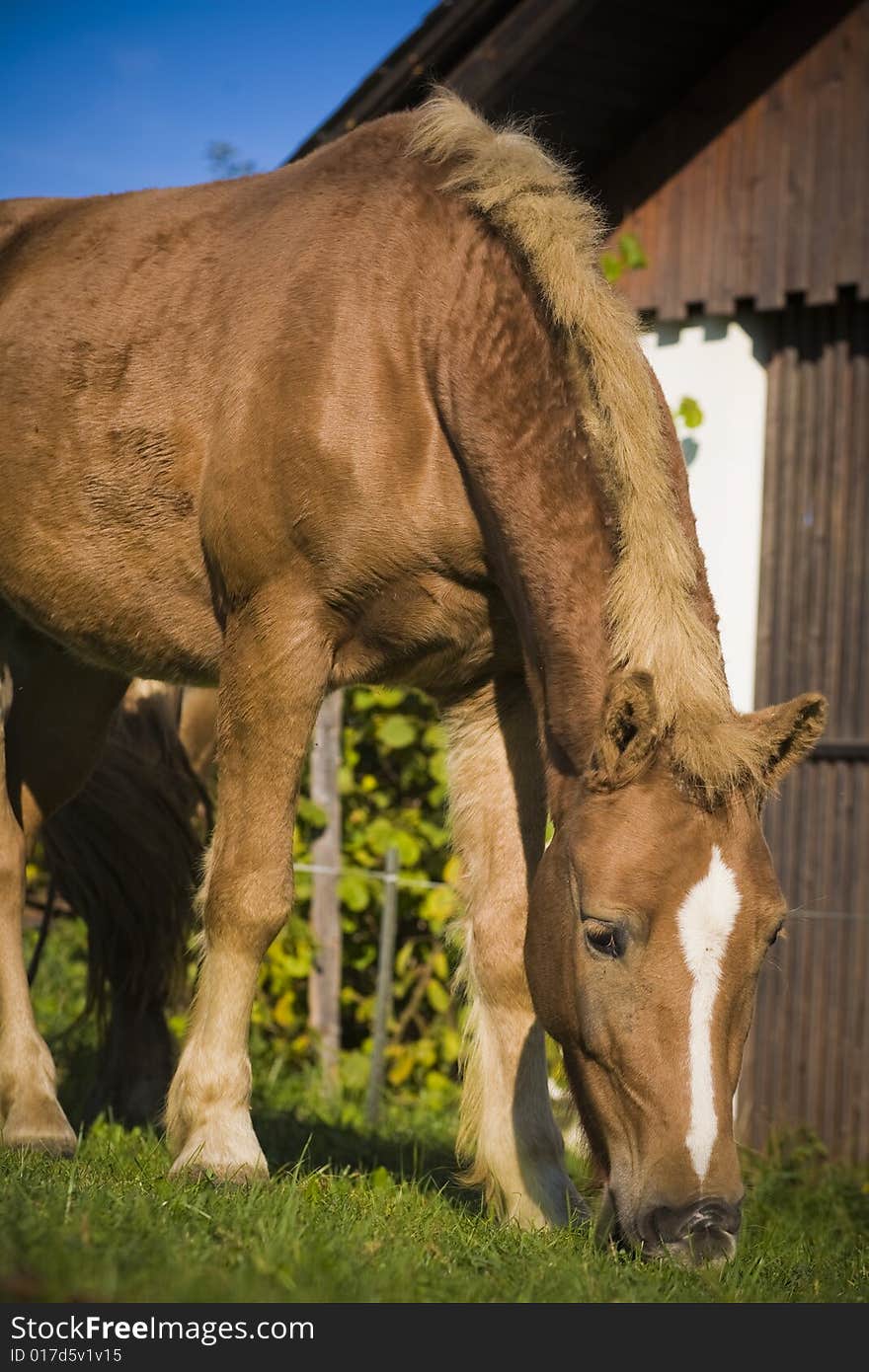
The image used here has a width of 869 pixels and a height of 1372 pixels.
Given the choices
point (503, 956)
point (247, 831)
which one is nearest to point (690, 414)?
point (503, 956)

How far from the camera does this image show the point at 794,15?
7906 millimetres

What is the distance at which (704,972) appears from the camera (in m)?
3.13

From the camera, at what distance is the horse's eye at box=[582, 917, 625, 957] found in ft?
10.8

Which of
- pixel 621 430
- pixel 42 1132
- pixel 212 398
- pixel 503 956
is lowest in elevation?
pixel 42 1132

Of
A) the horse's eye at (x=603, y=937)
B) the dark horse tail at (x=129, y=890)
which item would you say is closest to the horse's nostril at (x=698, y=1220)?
the horse's eye at (x=603, y=937)

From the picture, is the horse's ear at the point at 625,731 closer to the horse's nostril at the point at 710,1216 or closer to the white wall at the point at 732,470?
the horse's nostril at the point at 710,1216

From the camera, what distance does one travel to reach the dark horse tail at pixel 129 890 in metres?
6.10

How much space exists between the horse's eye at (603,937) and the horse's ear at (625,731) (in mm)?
297

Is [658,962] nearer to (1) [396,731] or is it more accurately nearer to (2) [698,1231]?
(2) [698,1231]

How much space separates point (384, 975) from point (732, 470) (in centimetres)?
316

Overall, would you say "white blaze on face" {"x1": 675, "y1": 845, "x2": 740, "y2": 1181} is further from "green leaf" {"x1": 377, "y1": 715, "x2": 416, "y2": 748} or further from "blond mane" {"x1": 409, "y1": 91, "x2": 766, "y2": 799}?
"green leaf" {"x1": 377, "y1": 715, "x2": 416, "y2": 748}
